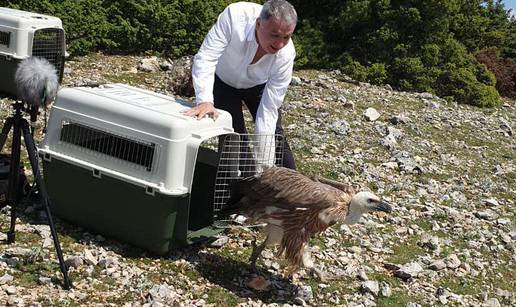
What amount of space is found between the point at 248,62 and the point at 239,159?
803mm

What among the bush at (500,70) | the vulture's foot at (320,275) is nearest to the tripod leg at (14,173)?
the vulture's foot at (320,275)

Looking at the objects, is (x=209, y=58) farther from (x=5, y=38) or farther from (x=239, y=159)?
(x=5, y=38)

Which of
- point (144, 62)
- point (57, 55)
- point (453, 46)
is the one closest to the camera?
point (57, 55)

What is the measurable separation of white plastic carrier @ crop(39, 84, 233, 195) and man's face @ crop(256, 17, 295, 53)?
0.65 m

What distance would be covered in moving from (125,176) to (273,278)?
57.5 inches

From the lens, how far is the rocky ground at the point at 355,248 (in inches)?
181

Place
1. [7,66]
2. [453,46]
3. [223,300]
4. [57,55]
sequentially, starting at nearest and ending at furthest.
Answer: [223,300] → [7,66] → [57,55] → [453,46]

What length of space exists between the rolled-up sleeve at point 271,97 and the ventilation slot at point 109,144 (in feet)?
3.36

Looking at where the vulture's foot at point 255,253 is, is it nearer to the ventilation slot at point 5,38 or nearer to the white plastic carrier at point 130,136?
the white plastic carrier at point 130,136

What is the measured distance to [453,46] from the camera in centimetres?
1814

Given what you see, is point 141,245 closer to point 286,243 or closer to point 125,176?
point 125,176

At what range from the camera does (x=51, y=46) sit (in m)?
9.08

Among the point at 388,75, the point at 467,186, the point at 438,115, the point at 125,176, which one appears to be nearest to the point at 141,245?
the point at 125,176

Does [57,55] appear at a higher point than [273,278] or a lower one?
higher
